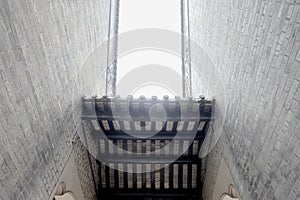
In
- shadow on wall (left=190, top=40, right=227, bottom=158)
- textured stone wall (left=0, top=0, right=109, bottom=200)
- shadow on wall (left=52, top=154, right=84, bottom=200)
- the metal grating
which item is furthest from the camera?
the metal grating

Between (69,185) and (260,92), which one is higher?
(260,92)

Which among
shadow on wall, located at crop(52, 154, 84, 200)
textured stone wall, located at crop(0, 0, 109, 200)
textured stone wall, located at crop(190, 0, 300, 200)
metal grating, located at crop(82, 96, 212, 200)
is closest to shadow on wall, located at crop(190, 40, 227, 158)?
textured stone wall, located at crop(190, 0, 300, 200)

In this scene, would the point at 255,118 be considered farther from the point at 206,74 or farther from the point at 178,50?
the point at 178,50

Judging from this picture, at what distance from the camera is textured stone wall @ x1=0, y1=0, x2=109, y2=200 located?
361cm

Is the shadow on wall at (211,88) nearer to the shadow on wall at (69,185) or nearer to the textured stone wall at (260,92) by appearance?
the textured stone wall at (260,92)

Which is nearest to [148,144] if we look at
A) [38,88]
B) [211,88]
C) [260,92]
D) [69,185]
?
[211,88]

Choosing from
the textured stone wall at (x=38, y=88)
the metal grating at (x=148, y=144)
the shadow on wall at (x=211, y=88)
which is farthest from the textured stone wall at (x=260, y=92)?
the textured stone wall at (x=38, y=88)

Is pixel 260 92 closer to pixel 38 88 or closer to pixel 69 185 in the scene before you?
pixel 38 88

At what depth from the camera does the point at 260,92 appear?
422cm

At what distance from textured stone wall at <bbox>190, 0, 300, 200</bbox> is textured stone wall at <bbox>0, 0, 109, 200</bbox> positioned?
7.99 ft

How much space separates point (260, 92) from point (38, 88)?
2.67 meters

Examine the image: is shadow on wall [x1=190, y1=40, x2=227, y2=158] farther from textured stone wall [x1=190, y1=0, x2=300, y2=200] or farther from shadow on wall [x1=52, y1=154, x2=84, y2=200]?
shadow on wall [x1=52, y1=154, x2=84, y2=200]

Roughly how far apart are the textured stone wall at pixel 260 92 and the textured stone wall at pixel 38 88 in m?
2.44

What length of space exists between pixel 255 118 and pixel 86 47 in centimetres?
362
